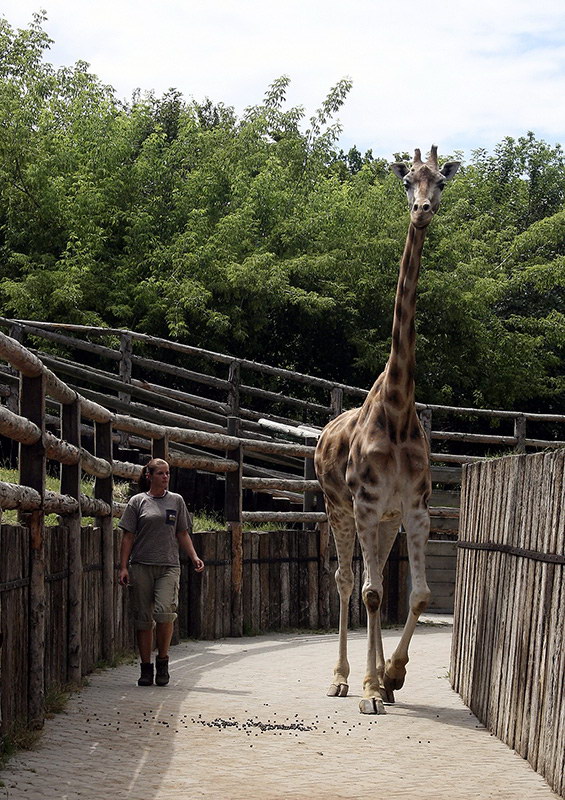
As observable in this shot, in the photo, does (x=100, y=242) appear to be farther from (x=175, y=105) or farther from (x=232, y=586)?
(x=175, y=105)

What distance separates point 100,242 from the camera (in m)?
22.9

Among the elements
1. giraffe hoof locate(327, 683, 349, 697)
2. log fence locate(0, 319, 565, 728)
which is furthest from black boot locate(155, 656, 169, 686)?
giraffe hoof locate(327, 683, 349, 697)

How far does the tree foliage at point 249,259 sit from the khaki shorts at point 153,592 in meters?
11.5

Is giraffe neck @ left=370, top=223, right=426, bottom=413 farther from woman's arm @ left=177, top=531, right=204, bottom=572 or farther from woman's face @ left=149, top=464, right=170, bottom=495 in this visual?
woman's arm @ left=177, top=531, right=204, bottom=572

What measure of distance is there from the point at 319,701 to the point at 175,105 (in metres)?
28.6

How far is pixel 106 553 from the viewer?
32.8 feet

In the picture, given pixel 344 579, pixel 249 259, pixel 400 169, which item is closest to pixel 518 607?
pixel 344 579

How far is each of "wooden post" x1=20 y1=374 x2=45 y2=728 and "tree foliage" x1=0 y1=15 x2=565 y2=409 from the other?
13476 millimetres

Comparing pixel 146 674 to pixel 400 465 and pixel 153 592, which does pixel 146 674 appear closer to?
pixel 153 592

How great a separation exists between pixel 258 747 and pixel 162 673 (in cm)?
241

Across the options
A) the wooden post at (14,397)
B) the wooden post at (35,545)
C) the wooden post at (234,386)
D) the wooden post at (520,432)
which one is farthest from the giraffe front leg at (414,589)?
the wooden post at (520,432)

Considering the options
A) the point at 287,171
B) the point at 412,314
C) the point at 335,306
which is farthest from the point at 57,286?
the point at 412,314

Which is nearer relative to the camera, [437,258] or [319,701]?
[319,701]

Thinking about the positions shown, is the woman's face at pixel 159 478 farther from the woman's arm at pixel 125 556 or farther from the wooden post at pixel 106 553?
the wooden post at pixel 106 553
